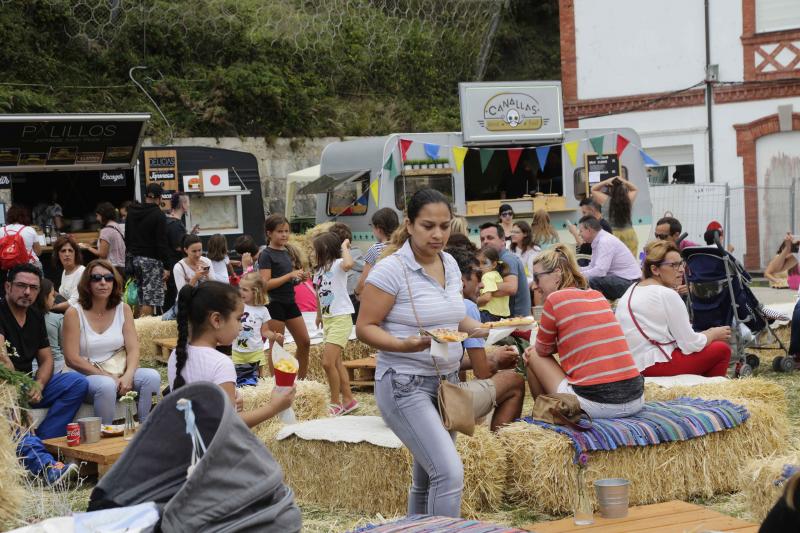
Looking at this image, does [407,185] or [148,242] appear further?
[407,185]

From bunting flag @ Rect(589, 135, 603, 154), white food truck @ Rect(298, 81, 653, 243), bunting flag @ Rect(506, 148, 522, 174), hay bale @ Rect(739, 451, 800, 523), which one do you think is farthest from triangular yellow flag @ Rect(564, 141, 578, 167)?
hay bale @ Rect(739, 451, 800, 523)

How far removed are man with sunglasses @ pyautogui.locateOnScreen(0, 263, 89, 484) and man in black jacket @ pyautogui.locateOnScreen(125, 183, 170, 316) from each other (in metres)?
5.85

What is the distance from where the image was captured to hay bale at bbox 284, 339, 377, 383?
10617mm

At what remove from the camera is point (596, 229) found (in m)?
11.0

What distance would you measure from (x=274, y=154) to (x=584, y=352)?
18.9 m

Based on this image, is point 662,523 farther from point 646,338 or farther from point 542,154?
point 542,154

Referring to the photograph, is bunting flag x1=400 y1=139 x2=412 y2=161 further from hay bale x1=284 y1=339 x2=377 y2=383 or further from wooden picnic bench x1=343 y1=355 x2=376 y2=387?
wooden picnic bench x1=343 y1=355 x2=376 y2=387

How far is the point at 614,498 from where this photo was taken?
4.95m

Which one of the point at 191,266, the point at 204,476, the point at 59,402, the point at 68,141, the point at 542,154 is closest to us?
the point at 204,476

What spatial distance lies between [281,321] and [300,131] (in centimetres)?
1582

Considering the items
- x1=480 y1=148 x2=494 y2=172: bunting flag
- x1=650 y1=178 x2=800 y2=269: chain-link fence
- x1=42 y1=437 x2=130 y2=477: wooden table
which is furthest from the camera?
x1=650 y1=178 x2=800 y2=269: chain-link fence

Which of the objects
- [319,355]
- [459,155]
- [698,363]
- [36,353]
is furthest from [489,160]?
[36,353]

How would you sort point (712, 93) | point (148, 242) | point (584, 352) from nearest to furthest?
1. point (584, 352)
2. point (148, 242)
3. point (712, 93)

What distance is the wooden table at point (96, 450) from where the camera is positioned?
22.1 ft
